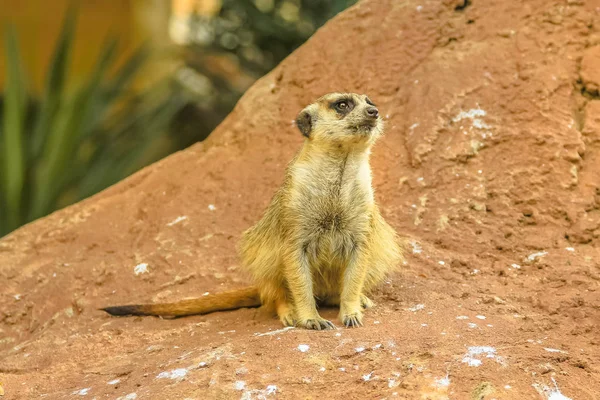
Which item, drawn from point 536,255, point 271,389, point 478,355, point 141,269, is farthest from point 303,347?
point 141,269

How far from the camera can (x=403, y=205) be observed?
3.81 meters

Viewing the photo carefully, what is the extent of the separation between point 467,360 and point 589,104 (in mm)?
1841

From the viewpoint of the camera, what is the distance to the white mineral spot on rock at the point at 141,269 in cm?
376

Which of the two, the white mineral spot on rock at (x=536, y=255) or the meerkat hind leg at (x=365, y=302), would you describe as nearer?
the meerkat hind leg at (x=365, y=302)

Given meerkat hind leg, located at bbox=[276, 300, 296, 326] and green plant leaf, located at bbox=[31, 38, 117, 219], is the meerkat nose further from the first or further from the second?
green plant leaf, located at bbox=[31, 38, 117, 219]

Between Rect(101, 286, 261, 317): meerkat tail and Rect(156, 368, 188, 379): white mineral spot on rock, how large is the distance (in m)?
0.71

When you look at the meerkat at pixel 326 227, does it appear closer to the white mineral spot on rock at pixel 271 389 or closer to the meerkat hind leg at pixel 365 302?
the meerkat hind leg at pixel 365 302

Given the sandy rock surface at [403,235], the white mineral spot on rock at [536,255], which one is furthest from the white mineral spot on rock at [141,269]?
the white mineral spot on rock at [536,255]

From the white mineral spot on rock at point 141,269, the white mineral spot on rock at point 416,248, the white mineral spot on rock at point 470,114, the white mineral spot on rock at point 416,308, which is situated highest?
the white mineral spot on rock at point 470,114

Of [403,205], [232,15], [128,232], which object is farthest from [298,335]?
[232,15]

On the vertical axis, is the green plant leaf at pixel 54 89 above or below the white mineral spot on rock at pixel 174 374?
above

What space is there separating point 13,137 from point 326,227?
3594 mm

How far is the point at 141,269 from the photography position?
149 inches

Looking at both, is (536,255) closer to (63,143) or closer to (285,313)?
(285,313)
